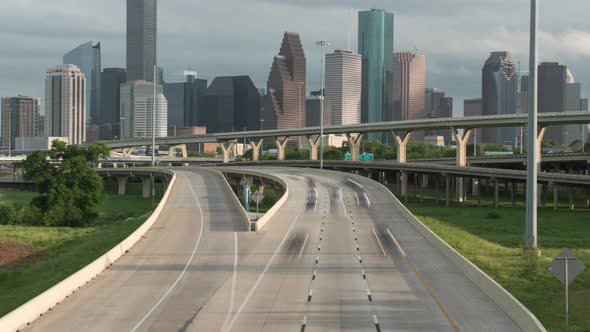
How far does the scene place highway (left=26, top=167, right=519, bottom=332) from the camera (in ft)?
81.8

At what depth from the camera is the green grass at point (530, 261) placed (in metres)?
29.3

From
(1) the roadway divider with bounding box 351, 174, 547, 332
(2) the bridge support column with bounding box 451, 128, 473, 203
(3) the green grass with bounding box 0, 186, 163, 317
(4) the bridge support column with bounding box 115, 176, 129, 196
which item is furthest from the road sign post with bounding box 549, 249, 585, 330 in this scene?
(4) the bridge support column with bounding box 115, 176, 129, 196

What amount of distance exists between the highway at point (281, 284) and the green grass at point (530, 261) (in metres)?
2.28

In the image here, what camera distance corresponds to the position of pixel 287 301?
1108 inches

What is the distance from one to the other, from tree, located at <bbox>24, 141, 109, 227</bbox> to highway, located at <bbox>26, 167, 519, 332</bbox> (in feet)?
100

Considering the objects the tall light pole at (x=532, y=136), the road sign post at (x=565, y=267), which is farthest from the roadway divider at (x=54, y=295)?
the tall light pole at (x=532, y=136)

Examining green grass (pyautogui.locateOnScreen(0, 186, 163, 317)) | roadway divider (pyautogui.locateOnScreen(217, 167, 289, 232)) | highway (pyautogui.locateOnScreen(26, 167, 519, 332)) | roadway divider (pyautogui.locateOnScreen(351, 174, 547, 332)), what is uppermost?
roadway divider (pyautogui.locateOnScreen(217, 167, 289, 232))

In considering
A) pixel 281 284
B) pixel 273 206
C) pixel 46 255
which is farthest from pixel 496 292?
pixel 273 206

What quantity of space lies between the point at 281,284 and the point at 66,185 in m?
60.1

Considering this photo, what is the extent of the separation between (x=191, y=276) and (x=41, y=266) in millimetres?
17045

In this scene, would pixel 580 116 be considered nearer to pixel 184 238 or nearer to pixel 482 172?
pixel 482 172

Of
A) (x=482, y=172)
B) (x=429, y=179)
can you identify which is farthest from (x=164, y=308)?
(x=429, y=179)

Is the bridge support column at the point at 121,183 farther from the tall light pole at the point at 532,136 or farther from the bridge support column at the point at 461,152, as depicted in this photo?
the tall light pole at the point at 532,136

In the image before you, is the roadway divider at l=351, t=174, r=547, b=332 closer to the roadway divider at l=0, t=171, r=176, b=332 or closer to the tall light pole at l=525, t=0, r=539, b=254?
the tall light pole at l=525, t=0, r=539, b=254
